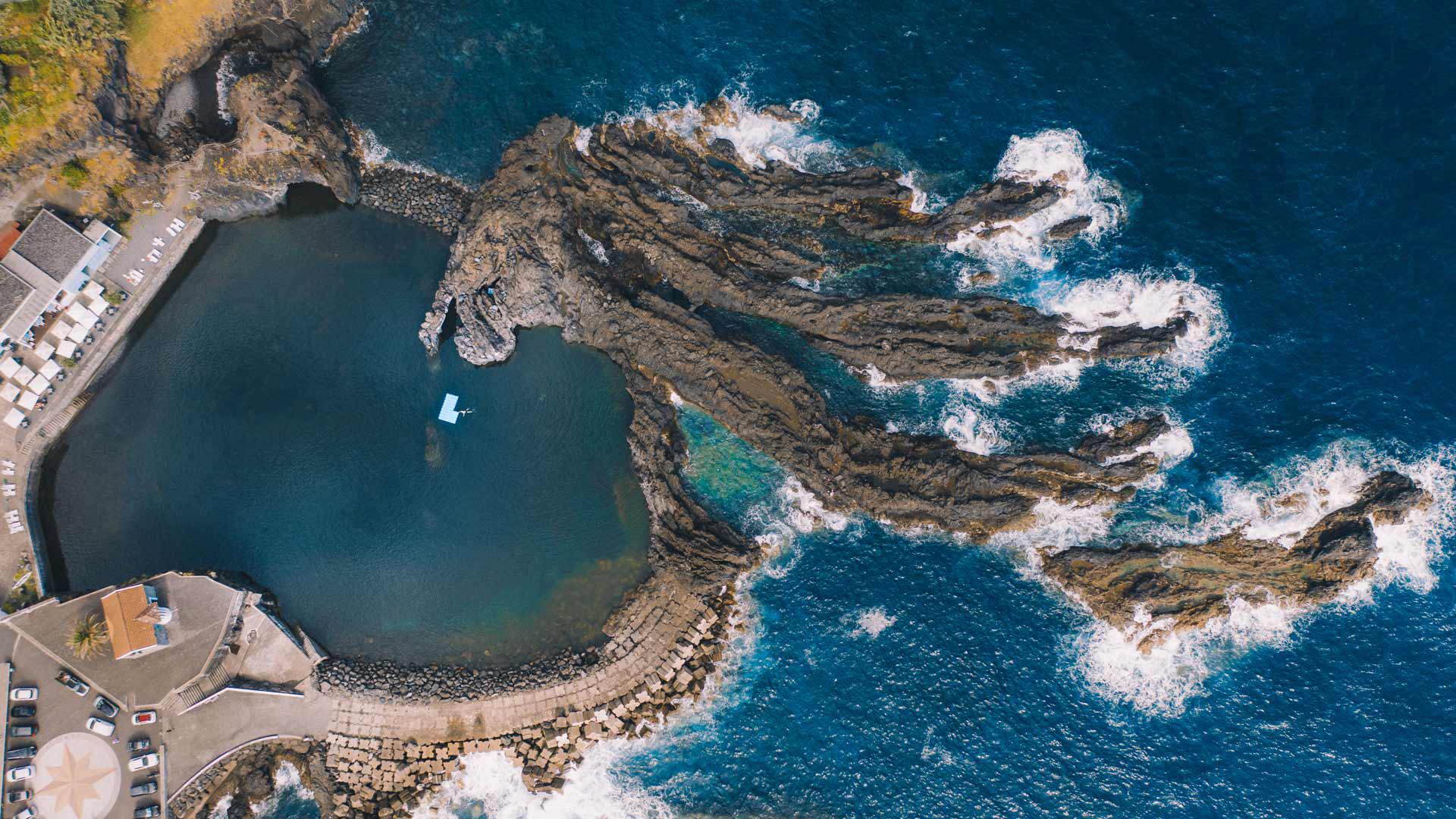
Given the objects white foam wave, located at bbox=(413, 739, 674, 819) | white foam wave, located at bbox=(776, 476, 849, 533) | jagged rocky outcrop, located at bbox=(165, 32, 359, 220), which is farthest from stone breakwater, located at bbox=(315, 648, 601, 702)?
jagged rocky outcrop, located at bbox=(165, 32, 359, 220)

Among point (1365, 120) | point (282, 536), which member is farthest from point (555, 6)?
point (1365, 120)

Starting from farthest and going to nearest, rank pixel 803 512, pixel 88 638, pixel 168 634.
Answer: pixel 803 512 → pixel 168 634 → pixel 88 638

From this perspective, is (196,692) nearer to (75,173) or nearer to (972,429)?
(75,173)

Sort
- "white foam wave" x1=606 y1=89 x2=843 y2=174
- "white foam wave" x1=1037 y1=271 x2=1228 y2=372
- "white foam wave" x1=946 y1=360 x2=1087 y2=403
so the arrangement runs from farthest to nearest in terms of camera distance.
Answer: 1. "white foam wave" x1=606 y1=89 x2=843 y2=174
2. "white foam wave" x1=946 y1=360 x2=1087 y2=403
3. "white foam wave" x1=1037 y1=271 x2=1228 y2=372

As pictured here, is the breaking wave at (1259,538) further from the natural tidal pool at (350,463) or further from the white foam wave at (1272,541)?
the natural tidal pool at (350,463)

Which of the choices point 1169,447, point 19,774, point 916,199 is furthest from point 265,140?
point 1169,447

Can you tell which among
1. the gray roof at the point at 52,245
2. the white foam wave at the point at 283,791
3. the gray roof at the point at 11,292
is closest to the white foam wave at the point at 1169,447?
the white foam wave at the point at 283,791

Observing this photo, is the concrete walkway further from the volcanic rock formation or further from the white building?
the volcanic rock formation
